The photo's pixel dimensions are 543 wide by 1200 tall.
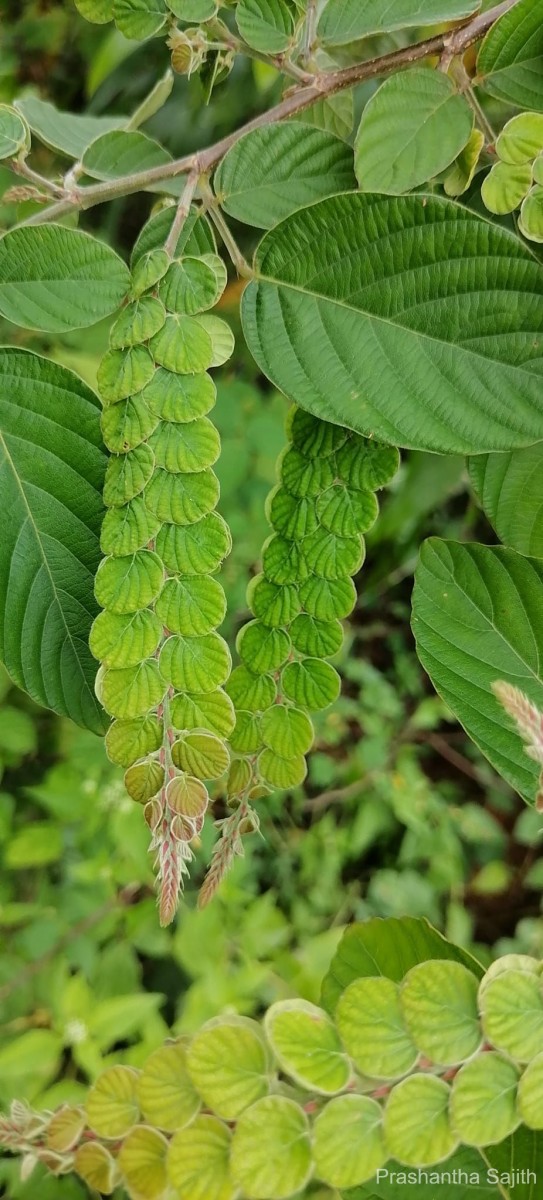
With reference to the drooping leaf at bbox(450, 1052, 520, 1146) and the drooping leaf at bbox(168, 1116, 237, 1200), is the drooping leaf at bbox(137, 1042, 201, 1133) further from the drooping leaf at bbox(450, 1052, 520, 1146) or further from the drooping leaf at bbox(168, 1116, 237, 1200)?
the drooping leaf at bbox(450, 1052, 520, 1146)

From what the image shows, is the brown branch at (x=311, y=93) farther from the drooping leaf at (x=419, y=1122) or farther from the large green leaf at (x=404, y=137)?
the drooping leaf at (x=419, y=1122)

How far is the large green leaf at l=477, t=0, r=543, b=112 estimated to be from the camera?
1.52ft

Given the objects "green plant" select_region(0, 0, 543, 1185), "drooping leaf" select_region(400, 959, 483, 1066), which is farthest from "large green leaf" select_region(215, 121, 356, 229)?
"drooping leaf" select_region(400, 959, 483, 1066)

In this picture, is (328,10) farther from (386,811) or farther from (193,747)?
(386,811)

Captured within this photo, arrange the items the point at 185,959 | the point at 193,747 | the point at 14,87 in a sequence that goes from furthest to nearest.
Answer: the point at 14,87 → the point at 185,959 → the point at 193,747

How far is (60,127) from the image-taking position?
2.24ft

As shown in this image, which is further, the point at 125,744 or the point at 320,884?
the point at 320,884

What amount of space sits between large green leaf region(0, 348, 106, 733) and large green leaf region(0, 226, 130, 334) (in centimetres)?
3

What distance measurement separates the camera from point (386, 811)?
1.60m

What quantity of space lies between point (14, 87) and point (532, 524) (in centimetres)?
146

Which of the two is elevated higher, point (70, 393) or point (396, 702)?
point (70, 393)

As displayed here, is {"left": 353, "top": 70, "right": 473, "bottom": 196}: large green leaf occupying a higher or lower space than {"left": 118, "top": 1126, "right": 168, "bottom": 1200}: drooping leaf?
higher

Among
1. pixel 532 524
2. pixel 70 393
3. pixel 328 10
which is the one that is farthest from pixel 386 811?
pixel 328 10

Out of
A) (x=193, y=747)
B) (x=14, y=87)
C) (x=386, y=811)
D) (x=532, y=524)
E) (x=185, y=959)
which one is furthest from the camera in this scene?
(x=386, y=811)
